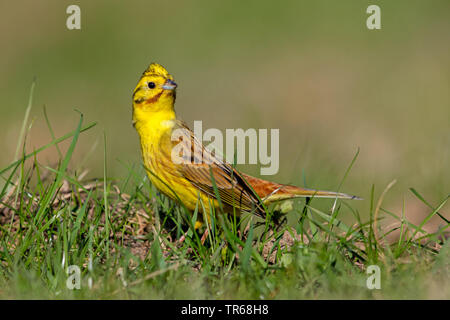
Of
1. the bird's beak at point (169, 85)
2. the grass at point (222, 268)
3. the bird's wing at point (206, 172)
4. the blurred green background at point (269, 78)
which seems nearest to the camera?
the grass at point (222, 268)

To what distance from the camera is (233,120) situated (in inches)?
367

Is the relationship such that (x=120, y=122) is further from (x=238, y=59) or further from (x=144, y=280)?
(x=144, y=280)

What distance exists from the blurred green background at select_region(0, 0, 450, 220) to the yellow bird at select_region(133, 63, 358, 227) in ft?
3.57

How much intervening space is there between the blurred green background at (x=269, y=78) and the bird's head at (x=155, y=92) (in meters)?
1.62

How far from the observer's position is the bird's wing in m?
4.88

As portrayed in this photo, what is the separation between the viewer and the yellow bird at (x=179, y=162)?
16.2 feet

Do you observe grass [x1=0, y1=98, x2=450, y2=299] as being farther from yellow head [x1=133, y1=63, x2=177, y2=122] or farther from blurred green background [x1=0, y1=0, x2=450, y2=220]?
blurred green background [x1=0, y1=0, x2=450, y2=220]

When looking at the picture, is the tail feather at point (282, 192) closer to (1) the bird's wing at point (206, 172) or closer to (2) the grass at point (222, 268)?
(1) the bird's wing at point (206, 172)

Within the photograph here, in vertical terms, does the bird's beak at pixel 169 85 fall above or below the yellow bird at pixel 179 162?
above

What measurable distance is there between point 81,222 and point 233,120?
5.14 metres

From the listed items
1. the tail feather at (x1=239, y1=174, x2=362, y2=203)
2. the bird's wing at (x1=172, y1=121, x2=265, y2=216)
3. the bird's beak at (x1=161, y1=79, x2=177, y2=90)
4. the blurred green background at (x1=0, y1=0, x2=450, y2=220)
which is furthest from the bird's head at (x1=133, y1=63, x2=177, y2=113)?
the blurred green background at (x1=0, y1=0, x2=450, y2=220)

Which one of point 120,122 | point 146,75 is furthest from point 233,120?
point 146,75

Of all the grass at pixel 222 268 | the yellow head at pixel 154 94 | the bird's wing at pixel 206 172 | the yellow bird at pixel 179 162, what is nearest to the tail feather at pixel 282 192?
the yellow bird at pixel 179 162

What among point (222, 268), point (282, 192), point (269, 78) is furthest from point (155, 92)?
point (269, 78)
